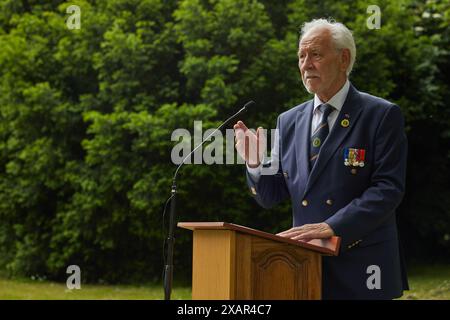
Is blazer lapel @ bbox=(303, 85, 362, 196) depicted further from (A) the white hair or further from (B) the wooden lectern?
(B) the wooden lectern

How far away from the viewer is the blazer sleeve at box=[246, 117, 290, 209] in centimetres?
308

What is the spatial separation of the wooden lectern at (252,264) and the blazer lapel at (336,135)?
0.33 m

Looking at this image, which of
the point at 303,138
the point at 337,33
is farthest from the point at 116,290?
the point at 337,33

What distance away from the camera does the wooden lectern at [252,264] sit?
2.45 metres

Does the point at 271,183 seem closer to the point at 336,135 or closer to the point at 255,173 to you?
the point at 255,173

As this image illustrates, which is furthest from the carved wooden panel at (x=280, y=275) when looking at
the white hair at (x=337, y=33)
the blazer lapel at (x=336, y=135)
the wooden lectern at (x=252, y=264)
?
the white hair at (x=337, y=33)

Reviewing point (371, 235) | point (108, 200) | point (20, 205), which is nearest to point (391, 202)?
point (371, 235)

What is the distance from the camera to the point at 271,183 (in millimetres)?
3100

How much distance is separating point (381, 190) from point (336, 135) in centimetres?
31

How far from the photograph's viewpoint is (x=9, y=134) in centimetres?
1139

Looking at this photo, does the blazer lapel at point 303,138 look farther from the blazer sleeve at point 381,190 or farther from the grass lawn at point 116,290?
the grass lawn at point 116,290

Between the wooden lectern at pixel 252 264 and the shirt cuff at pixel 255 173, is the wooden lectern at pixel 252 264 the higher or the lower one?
the lower one

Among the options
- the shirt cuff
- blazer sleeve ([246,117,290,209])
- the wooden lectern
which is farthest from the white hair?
the wooden lectern
